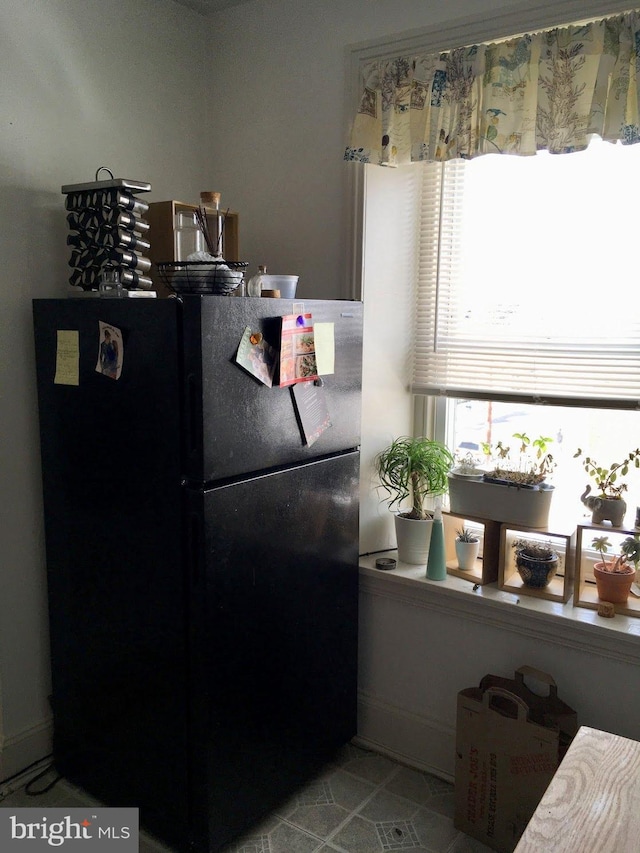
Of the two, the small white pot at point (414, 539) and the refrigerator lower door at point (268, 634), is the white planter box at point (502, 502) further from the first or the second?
the refrigerator lower door at point (268, 634)

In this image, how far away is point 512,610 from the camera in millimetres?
2121

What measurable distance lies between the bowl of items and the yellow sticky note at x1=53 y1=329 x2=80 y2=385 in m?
0.32

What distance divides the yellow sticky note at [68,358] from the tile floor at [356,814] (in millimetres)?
1268

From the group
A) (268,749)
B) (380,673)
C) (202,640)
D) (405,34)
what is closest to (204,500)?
(202,640)

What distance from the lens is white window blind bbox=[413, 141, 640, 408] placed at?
83.6 inches

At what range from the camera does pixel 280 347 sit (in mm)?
1854

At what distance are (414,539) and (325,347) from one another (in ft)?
2.59

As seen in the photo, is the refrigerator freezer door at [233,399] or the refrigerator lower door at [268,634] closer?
the refrigerator freezer door at [233,399]

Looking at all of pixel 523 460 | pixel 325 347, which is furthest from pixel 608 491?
pixel 325 347

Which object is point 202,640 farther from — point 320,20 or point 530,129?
point 320,20

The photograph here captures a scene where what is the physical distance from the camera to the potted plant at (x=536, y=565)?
2.19 metres

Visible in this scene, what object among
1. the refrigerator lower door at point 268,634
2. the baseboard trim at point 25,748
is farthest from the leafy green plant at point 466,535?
the baseboard trim at point 25,748

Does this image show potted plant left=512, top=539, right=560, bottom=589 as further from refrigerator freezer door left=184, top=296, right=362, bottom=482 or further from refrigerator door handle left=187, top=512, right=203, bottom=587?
refrigerator door handle left=187, top=512, right=203, bottom=587

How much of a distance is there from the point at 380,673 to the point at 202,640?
878mm
